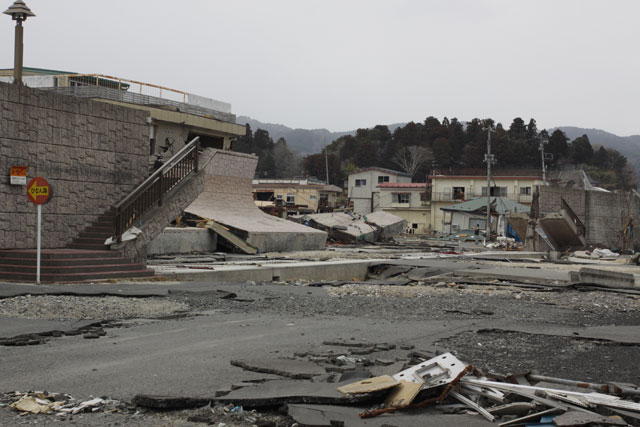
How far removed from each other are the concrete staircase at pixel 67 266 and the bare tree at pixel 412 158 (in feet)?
291

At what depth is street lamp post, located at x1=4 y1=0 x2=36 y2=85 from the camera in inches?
635

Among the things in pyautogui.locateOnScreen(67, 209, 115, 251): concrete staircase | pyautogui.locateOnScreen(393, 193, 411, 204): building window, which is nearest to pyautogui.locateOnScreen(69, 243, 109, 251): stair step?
pyautogui.locateOnScreen(67, 209, 115, 251): concrete staircase

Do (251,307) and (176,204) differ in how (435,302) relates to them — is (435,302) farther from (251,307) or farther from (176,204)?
(176,204)

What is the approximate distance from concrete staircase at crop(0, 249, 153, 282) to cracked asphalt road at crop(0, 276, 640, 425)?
2.94 m

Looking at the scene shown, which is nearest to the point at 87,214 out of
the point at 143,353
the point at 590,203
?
the point at 143,353

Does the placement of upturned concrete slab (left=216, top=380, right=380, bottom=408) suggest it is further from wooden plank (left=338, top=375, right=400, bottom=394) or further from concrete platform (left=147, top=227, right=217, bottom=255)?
concrete platform (left=147, top=227, right=217, bottom=255)

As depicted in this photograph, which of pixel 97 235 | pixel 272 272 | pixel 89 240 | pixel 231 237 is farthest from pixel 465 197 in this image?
pixel 89 240

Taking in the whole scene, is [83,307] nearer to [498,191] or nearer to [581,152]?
[498,191]

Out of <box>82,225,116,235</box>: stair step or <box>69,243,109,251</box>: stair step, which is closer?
<box>69,243,109,251</box>: stair step

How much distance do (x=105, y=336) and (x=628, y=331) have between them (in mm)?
6740

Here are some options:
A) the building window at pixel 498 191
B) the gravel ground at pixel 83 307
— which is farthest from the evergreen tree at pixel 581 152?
the gravel ground at pixel 83 307

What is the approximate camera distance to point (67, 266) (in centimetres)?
1436

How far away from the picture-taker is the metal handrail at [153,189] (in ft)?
54.0

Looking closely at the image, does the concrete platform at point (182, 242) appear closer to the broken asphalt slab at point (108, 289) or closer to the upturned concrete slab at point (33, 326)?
the broken asphalt slab at point (108, 289)
